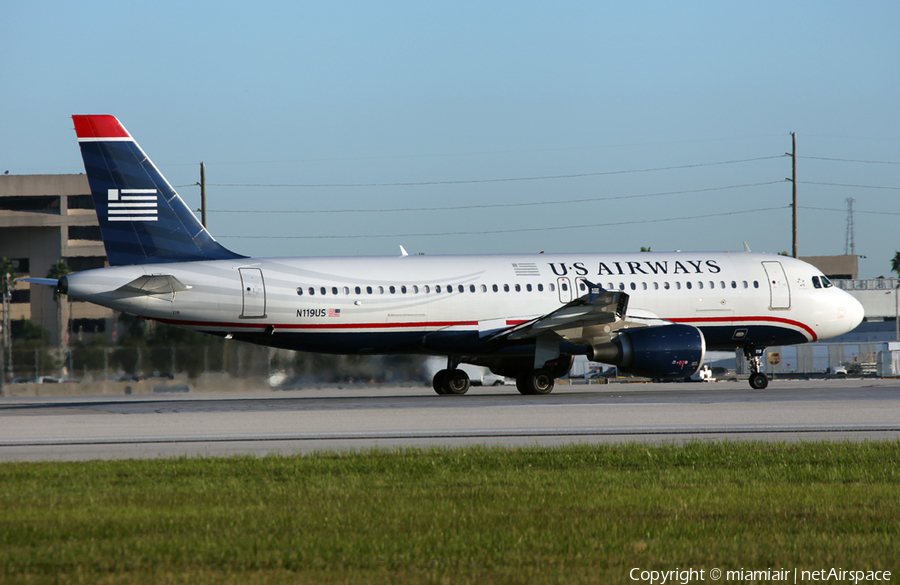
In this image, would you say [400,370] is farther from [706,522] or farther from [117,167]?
[706,522]

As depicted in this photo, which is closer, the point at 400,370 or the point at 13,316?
the point at 400,370

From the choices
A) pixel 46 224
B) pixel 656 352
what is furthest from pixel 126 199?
pixel 46 224

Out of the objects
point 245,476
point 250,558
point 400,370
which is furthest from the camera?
point 400,370

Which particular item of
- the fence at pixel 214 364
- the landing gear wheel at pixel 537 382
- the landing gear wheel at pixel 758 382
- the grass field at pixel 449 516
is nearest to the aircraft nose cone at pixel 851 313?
the landing gear wheel at pixel 758 382

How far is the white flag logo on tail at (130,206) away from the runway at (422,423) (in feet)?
16.9

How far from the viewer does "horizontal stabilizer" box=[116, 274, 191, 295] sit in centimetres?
2592

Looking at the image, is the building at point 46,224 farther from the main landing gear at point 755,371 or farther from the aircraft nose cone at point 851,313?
the aircraft nose cone at point 851,313

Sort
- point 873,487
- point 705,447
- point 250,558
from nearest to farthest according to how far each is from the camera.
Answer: point 250,558
point 873,487
point 705,447

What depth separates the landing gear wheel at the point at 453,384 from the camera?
2986 cm

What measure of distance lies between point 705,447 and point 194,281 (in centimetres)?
1687

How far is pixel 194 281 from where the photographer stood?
87.1 ft

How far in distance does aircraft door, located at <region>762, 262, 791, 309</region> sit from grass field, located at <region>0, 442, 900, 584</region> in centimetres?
1799

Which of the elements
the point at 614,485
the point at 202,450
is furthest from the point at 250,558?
the point at 202,450

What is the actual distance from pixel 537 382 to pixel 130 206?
1259 centimetres
